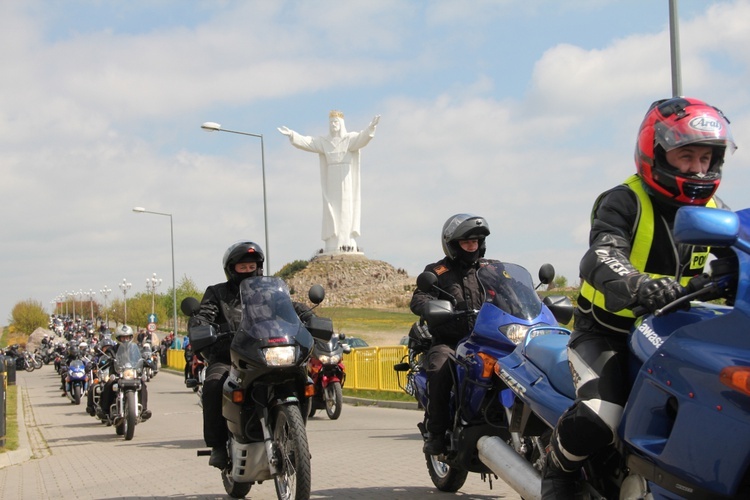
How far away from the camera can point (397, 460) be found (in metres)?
9.52

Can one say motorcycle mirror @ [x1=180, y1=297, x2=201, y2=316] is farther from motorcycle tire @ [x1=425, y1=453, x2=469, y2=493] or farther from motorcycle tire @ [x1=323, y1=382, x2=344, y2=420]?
motorcycle tire @ [x1=323, y1=382, x2=344, y2=420]

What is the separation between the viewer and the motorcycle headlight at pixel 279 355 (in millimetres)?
6148

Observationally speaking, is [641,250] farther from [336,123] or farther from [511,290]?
[336,123]

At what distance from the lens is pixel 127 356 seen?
48.0ft

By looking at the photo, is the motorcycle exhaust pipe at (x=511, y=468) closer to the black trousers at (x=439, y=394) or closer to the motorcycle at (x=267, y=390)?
the black trousers at (x=439, y=394)

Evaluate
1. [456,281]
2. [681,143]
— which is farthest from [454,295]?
[681,143]

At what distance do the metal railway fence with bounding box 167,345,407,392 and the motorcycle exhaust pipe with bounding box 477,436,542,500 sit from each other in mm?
14088

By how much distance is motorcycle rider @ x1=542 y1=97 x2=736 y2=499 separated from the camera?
3.58 meters

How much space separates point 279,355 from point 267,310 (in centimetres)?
46

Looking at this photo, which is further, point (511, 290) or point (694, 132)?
point (511, 290)

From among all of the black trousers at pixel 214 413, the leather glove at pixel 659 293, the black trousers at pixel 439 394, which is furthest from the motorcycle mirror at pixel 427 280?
the leather glove at pixel 659 293

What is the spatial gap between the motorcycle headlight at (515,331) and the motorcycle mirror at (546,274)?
0.78 meters

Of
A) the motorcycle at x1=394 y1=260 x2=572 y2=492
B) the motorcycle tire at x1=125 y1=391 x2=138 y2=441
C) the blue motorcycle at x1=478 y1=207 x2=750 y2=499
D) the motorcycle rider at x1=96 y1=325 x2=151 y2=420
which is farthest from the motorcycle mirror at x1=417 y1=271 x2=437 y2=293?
the motorcycle rider at x1=96 y1=325 x2=151 y2=420

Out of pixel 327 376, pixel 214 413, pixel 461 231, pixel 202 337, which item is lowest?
pixel 327 376
